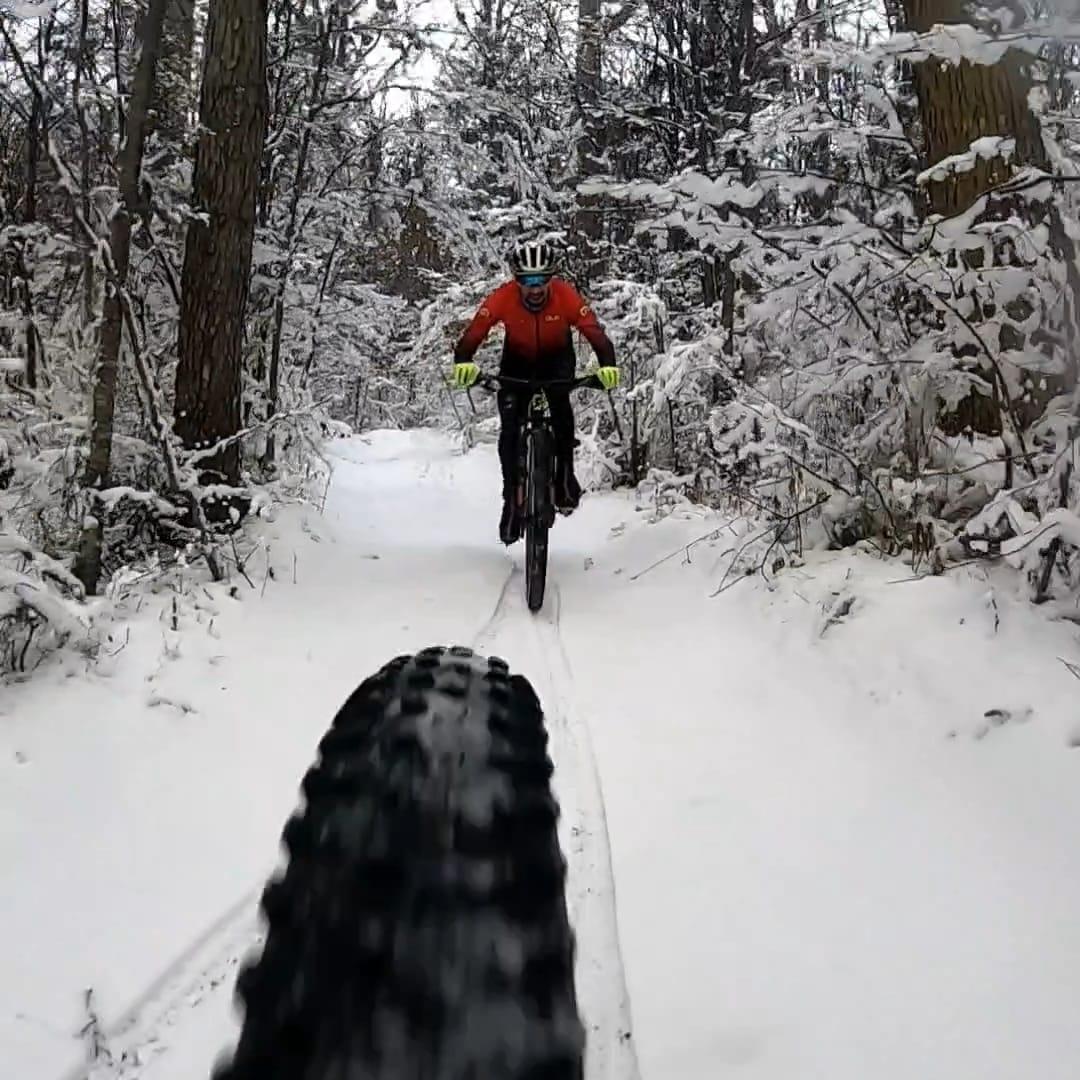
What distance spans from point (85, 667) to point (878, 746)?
269 cm

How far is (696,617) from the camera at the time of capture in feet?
15.5

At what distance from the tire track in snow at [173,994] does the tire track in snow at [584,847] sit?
69 centimetres

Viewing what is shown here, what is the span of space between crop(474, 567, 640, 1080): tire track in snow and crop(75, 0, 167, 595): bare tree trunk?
1.80 m

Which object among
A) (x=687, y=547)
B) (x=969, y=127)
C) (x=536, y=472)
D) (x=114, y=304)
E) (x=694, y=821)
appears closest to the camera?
(x=694, y=821)

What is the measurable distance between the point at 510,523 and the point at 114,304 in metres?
2.46

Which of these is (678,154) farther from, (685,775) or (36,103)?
(685,775)

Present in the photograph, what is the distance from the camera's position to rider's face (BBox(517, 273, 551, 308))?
5.90 m

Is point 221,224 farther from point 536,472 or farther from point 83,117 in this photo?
point 536,472

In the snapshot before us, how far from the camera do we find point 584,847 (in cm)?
258

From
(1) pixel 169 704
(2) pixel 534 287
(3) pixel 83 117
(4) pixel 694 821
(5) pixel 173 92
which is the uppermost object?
(5) pixel 173 92

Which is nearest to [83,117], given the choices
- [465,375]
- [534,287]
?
[465,375]

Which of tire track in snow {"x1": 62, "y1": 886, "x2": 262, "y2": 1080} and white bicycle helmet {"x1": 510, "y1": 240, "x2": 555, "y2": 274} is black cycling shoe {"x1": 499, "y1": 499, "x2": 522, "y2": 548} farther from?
tire track in snow {"x1": 62, "y1": 886, "x2": 262, "y2": 1080}

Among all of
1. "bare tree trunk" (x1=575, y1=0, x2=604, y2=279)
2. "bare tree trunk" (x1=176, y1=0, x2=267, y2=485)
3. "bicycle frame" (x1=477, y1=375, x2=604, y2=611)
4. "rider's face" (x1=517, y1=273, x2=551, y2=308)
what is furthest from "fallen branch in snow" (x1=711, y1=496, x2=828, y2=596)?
"bare tree trunk" (x1=575, y1=0, x2=604, y2=279)

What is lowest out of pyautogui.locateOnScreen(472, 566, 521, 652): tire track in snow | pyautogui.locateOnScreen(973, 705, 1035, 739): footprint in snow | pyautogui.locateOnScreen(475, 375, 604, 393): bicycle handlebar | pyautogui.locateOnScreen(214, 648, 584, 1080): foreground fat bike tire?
pyautogui.locateOnScreen(472, 566, 521, 652): tire track in snow
